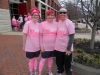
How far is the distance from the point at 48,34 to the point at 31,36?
44 cm

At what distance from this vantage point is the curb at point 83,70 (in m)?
3.57

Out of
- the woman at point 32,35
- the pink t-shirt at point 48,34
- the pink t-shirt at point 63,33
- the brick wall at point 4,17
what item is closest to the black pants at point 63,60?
the pink t-shirt at point 63,33

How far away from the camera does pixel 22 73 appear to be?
391cm

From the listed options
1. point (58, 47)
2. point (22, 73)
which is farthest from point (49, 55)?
point (22, 73)

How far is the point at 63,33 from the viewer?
3133 millimetres

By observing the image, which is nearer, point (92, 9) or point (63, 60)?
point (63, 60)

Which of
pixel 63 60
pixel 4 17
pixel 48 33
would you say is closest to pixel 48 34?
pixel 48 33

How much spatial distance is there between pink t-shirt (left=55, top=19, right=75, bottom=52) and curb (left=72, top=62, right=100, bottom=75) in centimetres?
96

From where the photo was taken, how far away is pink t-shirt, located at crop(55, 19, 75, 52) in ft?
10.0

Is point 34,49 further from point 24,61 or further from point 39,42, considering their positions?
point 24,61

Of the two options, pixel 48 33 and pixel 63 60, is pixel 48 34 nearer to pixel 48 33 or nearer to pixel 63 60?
pixel 48 33

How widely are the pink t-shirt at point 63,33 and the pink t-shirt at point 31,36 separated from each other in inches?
21.0

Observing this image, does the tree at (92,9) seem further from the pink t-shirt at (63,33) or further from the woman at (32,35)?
the woman at (32,35)

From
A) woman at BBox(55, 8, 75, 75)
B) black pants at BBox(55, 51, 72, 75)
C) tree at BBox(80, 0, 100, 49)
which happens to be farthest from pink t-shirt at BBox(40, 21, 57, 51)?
tree at BBox(80, 0, 100, 49)
